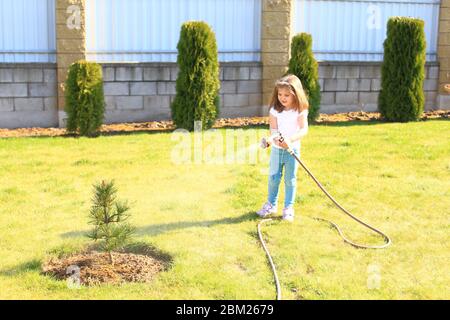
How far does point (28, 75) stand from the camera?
1243 centimetres

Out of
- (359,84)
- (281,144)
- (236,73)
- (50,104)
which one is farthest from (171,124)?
(281,144)

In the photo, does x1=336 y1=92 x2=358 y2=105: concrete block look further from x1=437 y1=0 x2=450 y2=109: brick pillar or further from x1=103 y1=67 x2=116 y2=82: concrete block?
x1=103 y1=67 x2=116 y2=82: concrete block

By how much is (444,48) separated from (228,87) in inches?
220

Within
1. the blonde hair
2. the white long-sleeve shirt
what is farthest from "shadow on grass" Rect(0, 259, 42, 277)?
the blonde hair

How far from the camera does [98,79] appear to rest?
37.9ft

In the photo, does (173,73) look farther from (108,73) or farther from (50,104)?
(50,104)

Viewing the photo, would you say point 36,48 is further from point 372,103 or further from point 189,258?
point 189,258

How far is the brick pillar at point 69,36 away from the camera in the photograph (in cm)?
1238

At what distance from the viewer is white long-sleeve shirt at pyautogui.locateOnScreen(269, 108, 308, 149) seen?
6.25 meters

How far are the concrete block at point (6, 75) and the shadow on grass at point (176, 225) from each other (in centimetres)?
726

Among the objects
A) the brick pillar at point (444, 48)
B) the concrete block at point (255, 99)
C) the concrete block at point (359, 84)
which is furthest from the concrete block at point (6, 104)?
the brick pillar at point (444, 48)

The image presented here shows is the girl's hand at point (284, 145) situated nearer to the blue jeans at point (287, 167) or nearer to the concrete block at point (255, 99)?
the blue jeans at point (287, 167)
